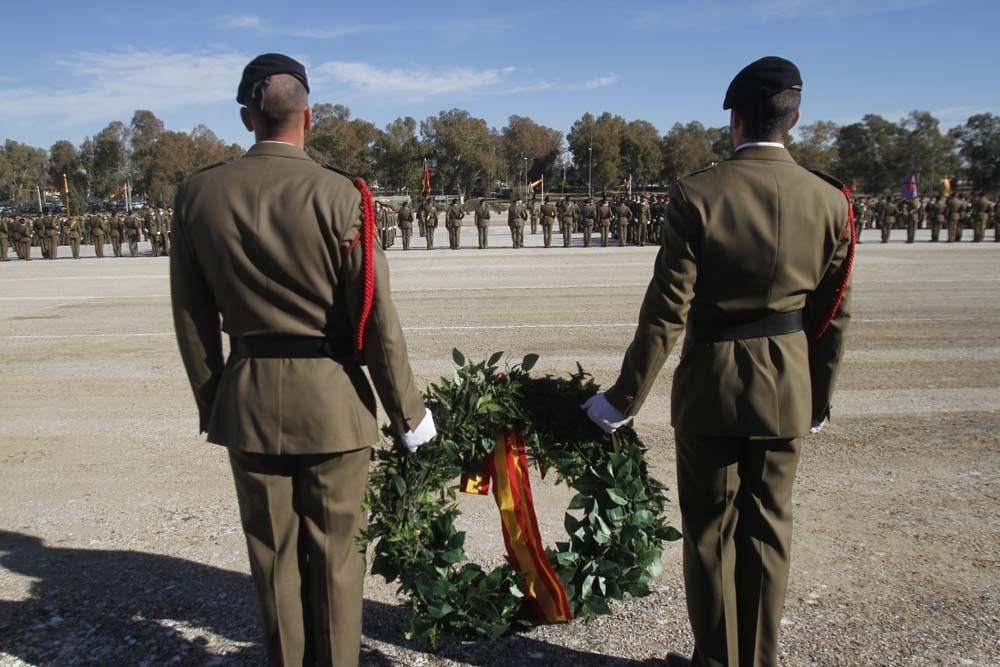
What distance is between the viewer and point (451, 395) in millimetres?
3273

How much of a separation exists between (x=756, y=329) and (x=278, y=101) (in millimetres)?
A: 1744

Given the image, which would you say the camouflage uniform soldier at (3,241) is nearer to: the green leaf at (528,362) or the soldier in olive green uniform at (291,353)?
the soldier in olive green uniform at (291,353)

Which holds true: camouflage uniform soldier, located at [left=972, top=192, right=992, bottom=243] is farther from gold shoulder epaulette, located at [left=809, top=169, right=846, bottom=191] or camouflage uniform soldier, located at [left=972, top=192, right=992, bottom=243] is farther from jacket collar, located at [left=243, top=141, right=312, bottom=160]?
jacket collar, located at [left=243, top=141, right=312, bottom=160]

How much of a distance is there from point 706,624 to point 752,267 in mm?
1247

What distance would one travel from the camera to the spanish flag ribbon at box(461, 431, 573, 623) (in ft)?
10.9

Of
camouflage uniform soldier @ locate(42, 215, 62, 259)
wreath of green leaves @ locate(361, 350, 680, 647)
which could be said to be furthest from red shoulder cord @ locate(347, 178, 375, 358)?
camouflage uniform soldier @ locate(42, 215, 62, 259)

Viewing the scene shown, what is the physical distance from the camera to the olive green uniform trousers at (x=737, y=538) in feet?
9.08

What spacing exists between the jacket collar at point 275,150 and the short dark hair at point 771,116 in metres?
1.47

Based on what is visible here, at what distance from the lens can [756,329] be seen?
275cm

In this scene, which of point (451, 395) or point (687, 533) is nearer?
point (687, 533)

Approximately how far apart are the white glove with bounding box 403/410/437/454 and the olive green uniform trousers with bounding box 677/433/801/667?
896 mm

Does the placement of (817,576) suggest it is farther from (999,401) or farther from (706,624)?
(999,401)

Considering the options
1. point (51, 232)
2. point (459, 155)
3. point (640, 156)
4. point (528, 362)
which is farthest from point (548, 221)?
point (640, 156)

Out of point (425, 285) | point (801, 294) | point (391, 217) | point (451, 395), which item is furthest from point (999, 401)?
point (391, 217)
